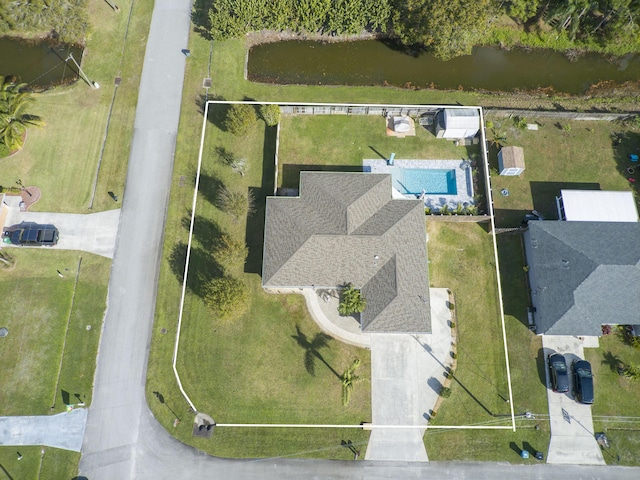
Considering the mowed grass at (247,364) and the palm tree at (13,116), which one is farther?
the palm tree at (13,116)

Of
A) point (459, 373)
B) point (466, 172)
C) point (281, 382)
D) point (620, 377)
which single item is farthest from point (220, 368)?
point (620, 377)

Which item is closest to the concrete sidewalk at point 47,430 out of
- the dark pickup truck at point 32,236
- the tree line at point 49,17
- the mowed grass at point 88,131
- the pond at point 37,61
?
the dark pickup truck at point 32,236

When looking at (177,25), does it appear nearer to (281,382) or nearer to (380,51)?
(380,51)

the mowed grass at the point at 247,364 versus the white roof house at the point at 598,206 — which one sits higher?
the white roof house at the point at 598,206

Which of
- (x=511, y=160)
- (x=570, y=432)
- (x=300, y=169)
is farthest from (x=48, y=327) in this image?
(x=570, y=432)

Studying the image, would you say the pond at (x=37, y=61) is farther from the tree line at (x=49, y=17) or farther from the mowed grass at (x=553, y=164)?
the mowed grass at (x=553, y=164)

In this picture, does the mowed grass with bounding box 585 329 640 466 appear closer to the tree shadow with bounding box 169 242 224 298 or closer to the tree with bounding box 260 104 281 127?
the tree shadow with bounding box 169 242 224 298

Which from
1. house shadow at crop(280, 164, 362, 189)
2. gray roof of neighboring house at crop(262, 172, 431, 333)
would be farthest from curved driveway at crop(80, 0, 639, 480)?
gray roof of neighboring house at crop(262, 172, 431, 333)

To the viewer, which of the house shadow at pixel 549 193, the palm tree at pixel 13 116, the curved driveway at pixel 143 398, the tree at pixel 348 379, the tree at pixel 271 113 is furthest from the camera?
the tree at pixel 271 113
